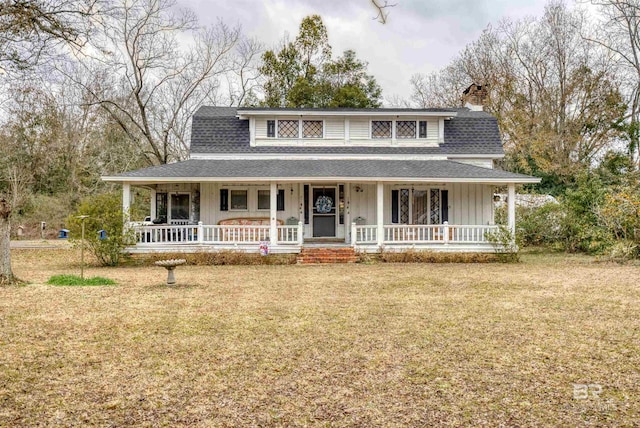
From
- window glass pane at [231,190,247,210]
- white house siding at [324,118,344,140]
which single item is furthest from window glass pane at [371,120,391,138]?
window glass pane at [231,190,247,210]

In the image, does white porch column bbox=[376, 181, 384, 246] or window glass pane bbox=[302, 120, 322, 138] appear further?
window glass pane bbox=[302, 120, 322, 138]

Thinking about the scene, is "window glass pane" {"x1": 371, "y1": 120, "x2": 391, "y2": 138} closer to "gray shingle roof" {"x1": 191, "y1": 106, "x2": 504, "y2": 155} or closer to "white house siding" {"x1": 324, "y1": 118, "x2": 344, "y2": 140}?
"gray shingle roof" {"x1": 191, "y1": 106, "x2": 504, "y2": 155}

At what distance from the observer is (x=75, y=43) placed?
7996 mm

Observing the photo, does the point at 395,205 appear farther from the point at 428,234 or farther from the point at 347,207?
the point at 428,234

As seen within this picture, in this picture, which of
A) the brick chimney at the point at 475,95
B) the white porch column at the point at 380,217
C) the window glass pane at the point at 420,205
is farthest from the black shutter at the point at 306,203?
the brick chimney at the point at 475,95

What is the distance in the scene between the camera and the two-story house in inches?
681

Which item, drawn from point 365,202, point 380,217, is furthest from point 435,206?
point 380,217

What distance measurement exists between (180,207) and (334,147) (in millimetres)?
6507

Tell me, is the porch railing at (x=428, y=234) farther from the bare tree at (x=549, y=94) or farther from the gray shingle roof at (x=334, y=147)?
the bare tree at (x=549, y=94)

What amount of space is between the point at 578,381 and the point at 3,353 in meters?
6.39

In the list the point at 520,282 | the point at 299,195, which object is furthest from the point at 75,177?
the point at 520,282

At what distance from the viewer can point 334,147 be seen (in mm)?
20578

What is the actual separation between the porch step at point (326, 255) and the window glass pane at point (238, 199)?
3.38 meters

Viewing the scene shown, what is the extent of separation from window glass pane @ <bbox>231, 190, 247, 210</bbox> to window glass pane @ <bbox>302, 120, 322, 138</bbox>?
3708 mm
